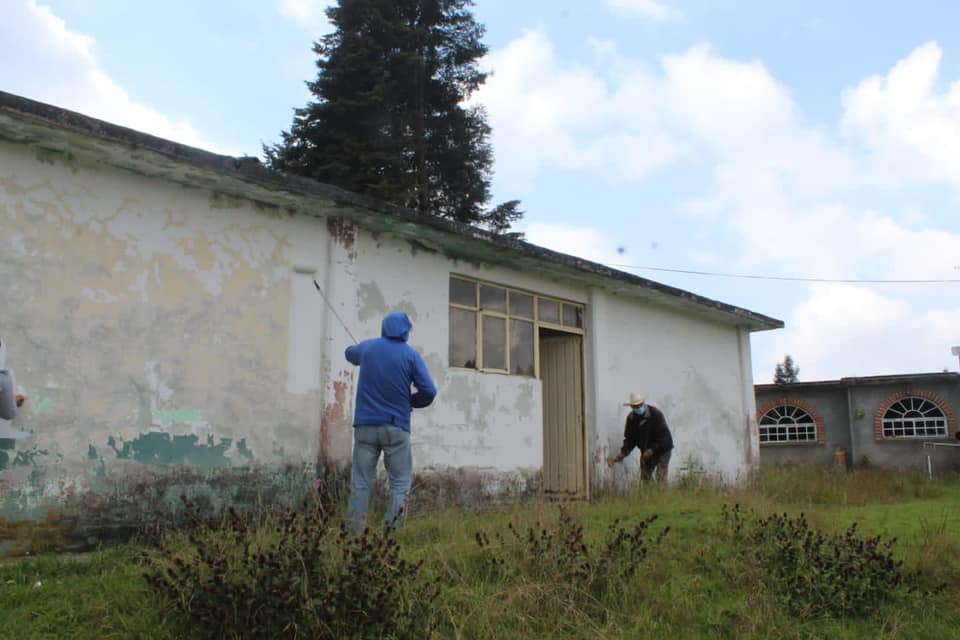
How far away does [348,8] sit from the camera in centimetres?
2195

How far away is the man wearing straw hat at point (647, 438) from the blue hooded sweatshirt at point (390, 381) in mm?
5063

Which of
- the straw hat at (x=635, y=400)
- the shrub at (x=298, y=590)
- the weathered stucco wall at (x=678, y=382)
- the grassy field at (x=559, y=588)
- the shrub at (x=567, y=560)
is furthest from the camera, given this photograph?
the weathered stucco wall at (x=678, y=382)

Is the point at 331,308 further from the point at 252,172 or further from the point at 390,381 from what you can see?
the point at 390,381

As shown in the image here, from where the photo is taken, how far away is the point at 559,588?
485 centimetres

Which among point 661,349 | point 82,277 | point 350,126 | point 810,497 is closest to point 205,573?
point 82,277

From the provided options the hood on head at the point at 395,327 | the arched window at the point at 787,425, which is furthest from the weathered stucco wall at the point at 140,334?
the arched window at the point at 787,425

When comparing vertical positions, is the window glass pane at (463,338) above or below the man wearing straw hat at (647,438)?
above

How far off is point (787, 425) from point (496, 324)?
1553 cm

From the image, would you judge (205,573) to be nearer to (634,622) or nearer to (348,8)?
(634,622)

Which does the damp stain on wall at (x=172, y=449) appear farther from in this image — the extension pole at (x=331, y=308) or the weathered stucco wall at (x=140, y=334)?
the extension pole at (x=331, y=308)

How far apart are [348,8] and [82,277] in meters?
17.6

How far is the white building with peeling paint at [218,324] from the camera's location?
6.11 meters

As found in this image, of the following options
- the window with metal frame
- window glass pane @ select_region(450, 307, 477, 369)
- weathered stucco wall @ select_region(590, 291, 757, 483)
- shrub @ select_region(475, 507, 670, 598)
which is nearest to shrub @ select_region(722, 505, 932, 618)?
shrub @ select_region(475, 507, 670, 598)

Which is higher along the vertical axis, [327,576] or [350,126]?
[350,126]
